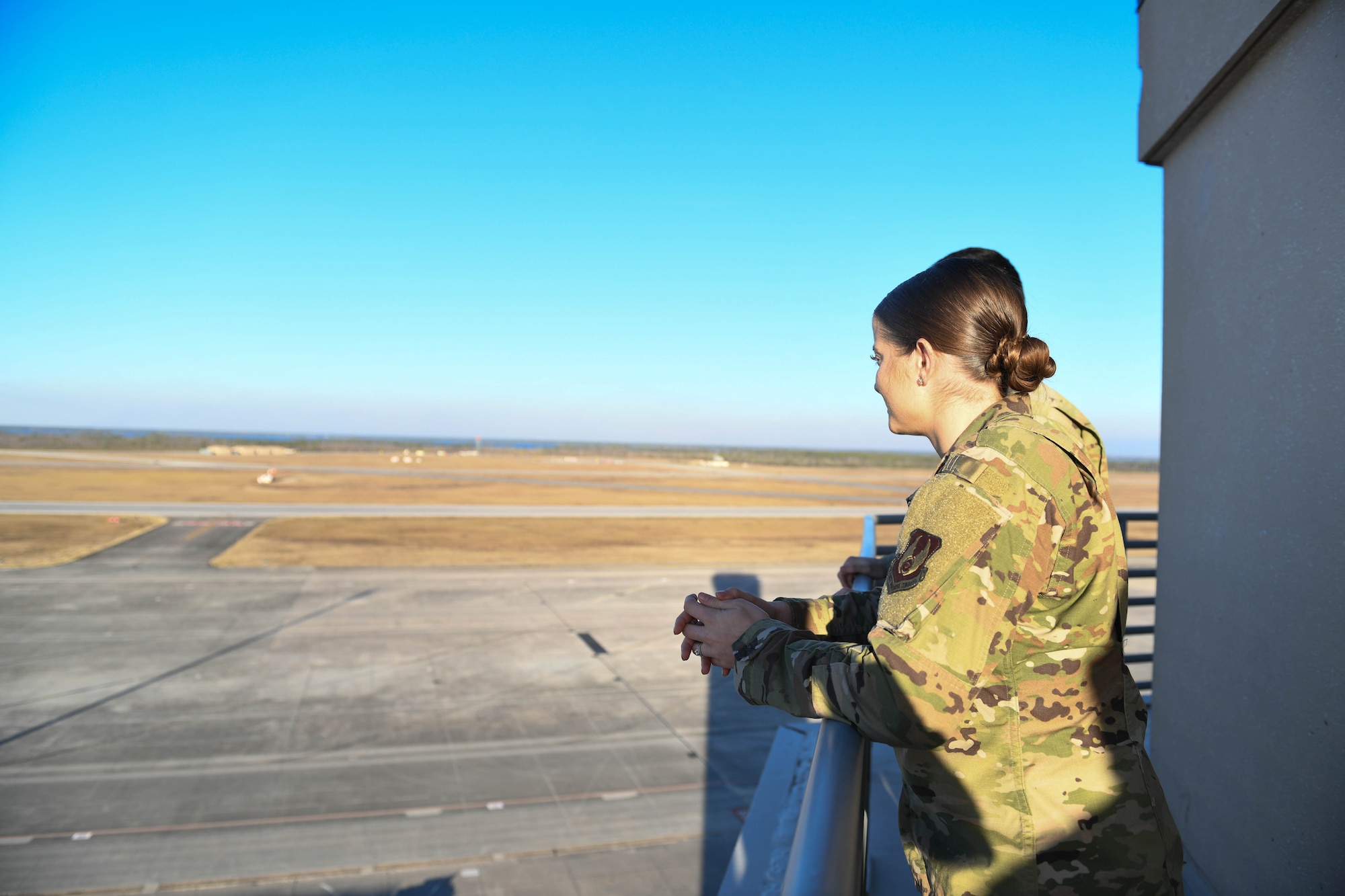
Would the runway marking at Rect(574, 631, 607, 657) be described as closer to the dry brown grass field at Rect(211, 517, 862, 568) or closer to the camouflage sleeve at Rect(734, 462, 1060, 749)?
the dry brown grass field at Rect(211, 517, 862, 568)

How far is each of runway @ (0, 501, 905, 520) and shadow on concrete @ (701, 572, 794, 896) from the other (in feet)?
59.3

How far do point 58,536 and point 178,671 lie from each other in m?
17.5

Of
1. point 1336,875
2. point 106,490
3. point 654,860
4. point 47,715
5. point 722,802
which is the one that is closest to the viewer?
point 1336,875

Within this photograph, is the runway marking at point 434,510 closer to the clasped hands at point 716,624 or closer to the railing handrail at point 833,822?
the clasped hands at point 716,624

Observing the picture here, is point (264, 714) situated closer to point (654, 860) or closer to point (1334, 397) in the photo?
point (654, 860)

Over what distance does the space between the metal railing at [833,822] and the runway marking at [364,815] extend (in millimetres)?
7005

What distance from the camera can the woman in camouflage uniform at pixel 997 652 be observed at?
1.24m

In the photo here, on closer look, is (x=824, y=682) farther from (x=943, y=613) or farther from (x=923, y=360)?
(x=923, y=360)

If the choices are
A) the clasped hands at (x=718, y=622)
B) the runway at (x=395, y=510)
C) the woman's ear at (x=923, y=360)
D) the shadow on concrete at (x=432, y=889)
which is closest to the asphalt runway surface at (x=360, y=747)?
the shadow on concrete at (x=432, y=889)

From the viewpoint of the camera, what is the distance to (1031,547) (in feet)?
4.15

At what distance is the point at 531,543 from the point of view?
1009 inches

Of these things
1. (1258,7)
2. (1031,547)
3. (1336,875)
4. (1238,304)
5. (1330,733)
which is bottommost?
(1336,875)

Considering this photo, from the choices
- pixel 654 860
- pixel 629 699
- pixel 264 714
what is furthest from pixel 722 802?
pixel 264 714

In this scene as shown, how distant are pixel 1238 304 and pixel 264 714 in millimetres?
10705
